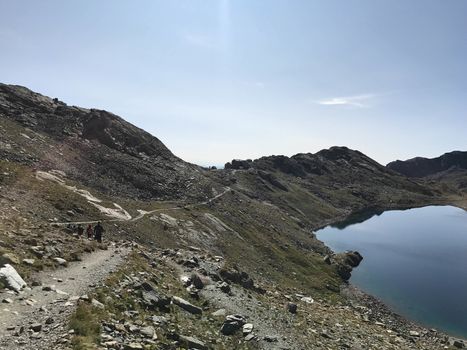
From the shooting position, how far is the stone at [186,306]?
1327 inches

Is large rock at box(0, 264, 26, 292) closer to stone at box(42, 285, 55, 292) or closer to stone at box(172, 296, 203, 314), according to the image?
stone at box(42, 285, 55, 292)

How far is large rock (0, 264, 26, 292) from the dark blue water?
249ft

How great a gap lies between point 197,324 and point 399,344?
31.0m

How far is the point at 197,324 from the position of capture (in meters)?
31.5

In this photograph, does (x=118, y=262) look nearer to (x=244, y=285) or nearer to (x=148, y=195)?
(x=244, y=285)

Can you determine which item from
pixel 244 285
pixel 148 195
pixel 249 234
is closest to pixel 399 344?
pixel 244 285

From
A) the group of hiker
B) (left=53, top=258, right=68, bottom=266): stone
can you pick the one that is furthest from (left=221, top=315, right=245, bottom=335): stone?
the group of hiker

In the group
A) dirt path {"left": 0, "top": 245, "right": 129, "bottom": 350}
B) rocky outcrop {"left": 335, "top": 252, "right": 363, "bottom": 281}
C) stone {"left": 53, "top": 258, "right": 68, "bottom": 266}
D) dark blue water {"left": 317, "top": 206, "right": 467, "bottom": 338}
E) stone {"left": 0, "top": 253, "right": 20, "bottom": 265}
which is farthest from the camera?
rocky outcrop {"left": 335, "top": 252, "right": 363, "bottom": 281}

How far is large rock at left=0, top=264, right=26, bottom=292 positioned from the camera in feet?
82.1

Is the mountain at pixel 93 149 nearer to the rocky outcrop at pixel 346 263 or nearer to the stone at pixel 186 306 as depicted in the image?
the rocky outcrop at pixel 346 263

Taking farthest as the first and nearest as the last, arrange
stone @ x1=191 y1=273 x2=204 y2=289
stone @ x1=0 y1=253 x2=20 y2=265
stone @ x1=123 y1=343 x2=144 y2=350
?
1. stone @ x1=191 y1=273 x2=204 y2=289
2. stone @ x1=0 y1=253 x2=20 y2=265
3. stone @ x1=123 y1=343 x2=144 y2=350

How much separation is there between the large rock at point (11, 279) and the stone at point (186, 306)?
1237 centimetres

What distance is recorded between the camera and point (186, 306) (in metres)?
33.9

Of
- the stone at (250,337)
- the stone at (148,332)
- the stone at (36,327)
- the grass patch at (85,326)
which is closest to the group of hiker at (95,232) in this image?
the stone at (250,337)
